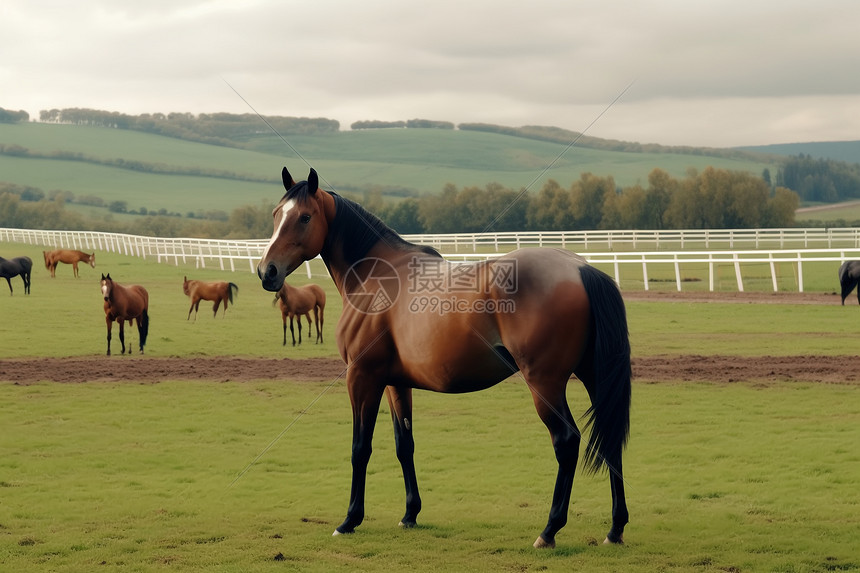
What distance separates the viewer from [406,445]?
6.60 metres

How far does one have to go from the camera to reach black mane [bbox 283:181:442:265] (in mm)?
6730

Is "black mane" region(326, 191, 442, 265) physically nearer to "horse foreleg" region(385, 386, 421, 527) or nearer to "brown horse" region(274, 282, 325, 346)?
"horse foreleg" region(385, 386, 421, 527)

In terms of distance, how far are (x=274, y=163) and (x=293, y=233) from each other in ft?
387

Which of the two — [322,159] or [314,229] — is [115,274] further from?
[322,159]

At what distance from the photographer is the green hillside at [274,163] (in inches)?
4419

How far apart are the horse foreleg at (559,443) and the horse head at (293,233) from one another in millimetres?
1845

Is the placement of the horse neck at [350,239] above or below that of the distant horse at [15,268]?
above

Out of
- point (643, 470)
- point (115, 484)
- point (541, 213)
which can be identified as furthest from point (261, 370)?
point (541, 213)

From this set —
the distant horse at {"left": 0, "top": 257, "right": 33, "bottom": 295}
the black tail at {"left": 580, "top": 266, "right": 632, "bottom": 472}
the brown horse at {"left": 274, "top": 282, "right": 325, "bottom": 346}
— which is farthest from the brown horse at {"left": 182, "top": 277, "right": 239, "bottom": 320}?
the black tail at {"left": 580, "top": 266, "right": 632, "bottom": 472}

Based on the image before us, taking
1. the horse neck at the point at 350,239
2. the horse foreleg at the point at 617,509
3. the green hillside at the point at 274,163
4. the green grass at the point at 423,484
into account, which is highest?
the green hillside at the point at 274,163

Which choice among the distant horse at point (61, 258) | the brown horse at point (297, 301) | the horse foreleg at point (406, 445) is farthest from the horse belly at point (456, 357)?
the distant horse at point (61, 258)

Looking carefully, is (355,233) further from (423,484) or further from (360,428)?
(423,484)

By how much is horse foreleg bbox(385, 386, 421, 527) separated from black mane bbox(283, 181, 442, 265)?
40.2 inches

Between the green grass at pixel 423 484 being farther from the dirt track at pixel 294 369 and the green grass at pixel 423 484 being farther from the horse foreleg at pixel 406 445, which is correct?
the dirt track at pixel 294 369
